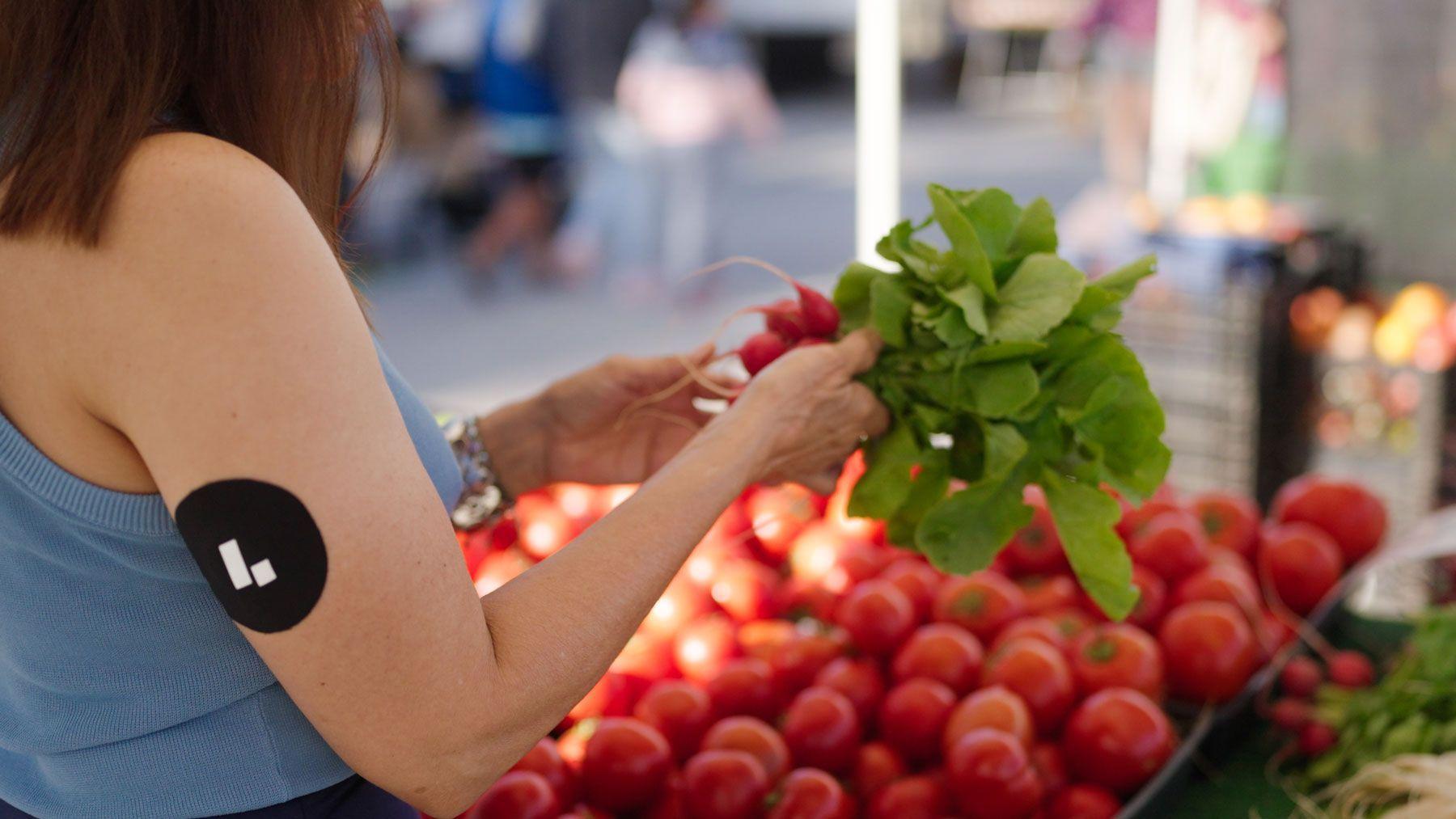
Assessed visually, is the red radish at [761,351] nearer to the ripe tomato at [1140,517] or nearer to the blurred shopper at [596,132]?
the ripe tomato at [1140,517]

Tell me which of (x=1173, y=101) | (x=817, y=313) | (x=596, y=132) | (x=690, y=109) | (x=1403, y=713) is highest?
(x=817, y=313)

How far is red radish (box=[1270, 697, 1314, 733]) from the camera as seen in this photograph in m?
1.75

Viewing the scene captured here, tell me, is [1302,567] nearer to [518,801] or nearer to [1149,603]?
[1149,603]

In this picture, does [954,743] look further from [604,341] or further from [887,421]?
[604,341]

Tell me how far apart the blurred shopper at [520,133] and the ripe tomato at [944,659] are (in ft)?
19.6

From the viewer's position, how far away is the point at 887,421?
4.86ft

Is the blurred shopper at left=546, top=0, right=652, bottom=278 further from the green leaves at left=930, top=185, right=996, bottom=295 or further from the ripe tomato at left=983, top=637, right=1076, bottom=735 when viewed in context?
the green leaves at left=930, top=185, right=996, bottom=295

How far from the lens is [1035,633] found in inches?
72.9

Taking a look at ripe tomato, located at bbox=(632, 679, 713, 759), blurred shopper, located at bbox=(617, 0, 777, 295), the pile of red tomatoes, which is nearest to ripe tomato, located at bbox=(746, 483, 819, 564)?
the pile of red tomatoes

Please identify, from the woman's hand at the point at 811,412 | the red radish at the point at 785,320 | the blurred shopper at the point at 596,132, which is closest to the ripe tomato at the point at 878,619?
the woman's hand at the point at 811,412

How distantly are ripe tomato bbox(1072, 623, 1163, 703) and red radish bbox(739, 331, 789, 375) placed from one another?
69 centimetres

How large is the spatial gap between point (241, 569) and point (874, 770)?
1097 millimetres

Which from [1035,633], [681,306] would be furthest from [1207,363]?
[681,306]

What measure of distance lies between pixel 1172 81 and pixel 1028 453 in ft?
17.1
